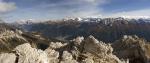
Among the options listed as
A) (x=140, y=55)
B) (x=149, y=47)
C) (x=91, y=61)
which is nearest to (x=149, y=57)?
(x=140, y=55)

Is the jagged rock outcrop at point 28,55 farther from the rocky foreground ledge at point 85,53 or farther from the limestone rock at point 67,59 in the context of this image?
the limestone rock at point 67,59

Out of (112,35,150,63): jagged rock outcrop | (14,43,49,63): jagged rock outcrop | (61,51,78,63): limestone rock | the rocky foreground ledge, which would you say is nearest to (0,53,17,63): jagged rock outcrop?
the rocky foreground ledge

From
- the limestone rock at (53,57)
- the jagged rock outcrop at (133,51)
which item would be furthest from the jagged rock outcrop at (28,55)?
the jagged rock outcrop at (133,51)

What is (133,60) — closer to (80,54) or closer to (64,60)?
(80,54)

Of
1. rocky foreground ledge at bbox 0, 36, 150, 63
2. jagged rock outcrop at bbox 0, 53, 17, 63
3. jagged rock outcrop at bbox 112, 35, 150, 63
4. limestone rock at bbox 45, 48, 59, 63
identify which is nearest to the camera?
jagged rock outcrop at bbox 0, 53, 17, 63

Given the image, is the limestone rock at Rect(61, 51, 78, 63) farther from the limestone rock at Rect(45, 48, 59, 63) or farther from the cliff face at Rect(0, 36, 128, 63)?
the limestone rock at Rect(45, 48, 59, 63)

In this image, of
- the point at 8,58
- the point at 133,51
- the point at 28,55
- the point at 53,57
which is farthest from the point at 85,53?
the point at 133,51

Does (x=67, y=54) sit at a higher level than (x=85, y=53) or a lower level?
higher

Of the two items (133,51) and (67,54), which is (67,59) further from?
(133,51)
